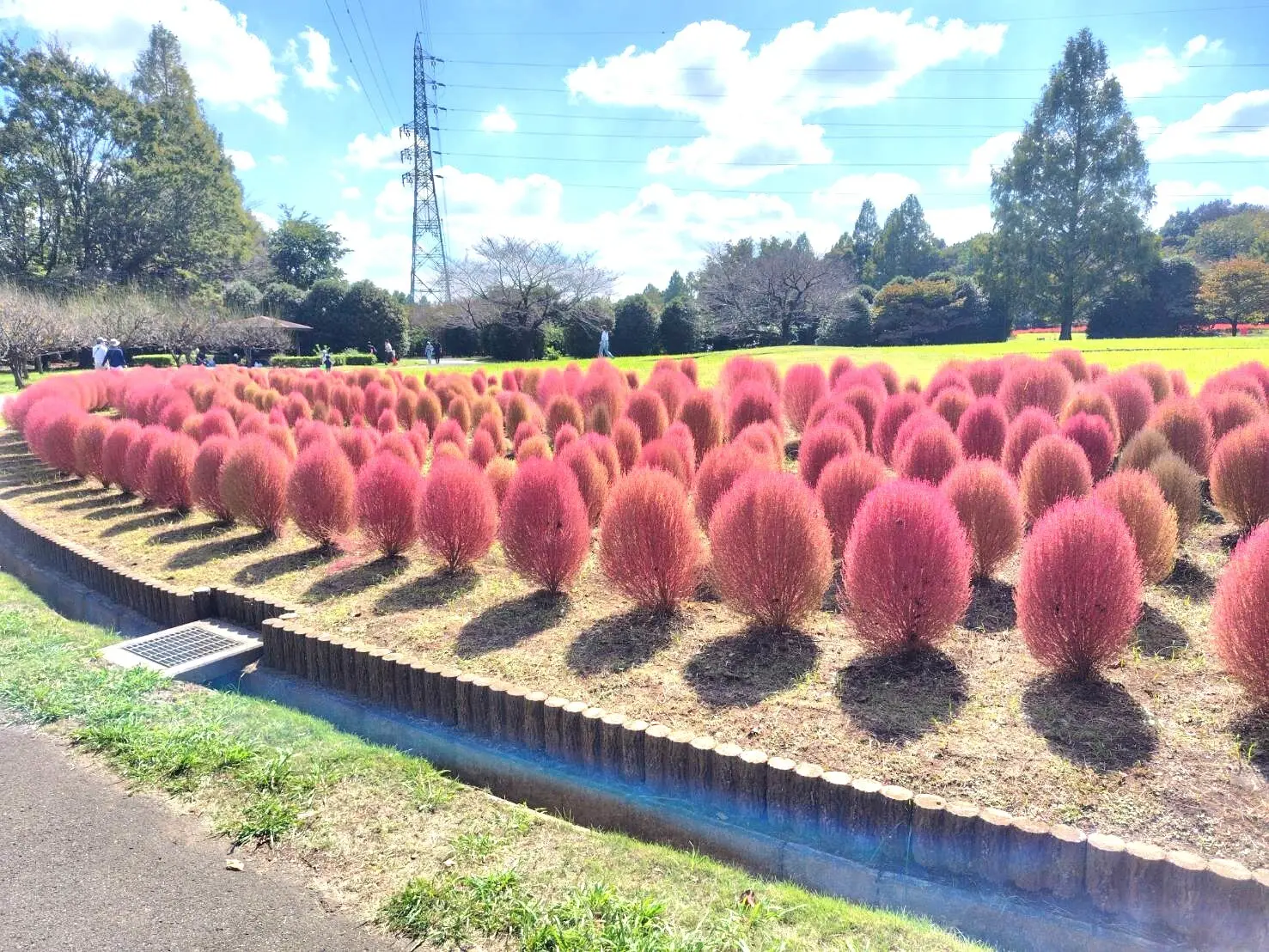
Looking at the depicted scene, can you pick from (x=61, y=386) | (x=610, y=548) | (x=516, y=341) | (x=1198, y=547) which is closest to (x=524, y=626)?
(x=610, y=548)

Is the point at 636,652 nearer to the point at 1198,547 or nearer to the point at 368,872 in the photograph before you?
the point at 368,872

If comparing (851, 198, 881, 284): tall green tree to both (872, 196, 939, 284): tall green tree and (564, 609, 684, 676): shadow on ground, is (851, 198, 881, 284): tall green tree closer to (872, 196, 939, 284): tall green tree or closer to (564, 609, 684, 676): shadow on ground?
(872, 196, 939, 284): tall green tree

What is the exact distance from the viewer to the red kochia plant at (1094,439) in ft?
28.1

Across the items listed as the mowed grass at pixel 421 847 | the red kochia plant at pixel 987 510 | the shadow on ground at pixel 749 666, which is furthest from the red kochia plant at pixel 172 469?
the red kochia plant at pixel 987 510

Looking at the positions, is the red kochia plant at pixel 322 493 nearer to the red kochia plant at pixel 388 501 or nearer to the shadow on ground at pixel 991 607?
the red kochia plant at pixel 388 501

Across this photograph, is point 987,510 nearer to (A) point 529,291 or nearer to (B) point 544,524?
(B) point 544,524

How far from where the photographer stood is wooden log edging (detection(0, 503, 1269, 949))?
295cm

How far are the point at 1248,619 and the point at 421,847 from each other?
14.1ft

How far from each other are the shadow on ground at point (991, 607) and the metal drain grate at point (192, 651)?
5.37 meters

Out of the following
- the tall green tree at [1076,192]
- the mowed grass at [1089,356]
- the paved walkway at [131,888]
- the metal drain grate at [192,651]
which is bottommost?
the paved walkway at [131,888]

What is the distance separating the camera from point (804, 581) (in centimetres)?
530

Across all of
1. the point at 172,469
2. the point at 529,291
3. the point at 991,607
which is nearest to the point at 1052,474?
the point at 991,607

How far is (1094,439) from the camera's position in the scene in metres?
8.59

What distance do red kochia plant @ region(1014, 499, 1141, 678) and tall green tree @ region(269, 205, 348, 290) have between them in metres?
63.1
